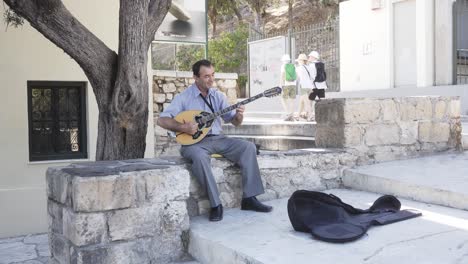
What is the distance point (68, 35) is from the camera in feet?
16.3

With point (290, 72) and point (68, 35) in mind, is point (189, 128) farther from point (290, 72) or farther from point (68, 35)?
point (290, 72)

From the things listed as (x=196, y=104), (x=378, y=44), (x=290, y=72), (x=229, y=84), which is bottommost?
(x=196, y=104)

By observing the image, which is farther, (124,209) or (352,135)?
(352,135)

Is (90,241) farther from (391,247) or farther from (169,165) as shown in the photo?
(391,247)

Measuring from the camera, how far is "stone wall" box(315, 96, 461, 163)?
5539 mm

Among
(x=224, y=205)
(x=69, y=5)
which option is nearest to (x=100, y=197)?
(x=224, y=205)

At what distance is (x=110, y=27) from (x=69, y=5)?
67cm

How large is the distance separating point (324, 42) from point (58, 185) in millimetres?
12975

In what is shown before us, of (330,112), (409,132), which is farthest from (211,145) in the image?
(409,132)

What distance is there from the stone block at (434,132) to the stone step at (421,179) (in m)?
0.23

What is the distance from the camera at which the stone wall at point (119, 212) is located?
3.76 m

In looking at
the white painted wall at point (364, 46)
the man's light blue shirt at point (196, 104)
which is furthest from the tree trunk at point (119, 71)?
the white painted wall at point (364, 46)

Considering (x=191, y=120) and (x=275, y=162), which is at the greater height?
(x=191, y=120)

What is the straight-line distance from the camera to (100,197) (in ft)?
12.4
